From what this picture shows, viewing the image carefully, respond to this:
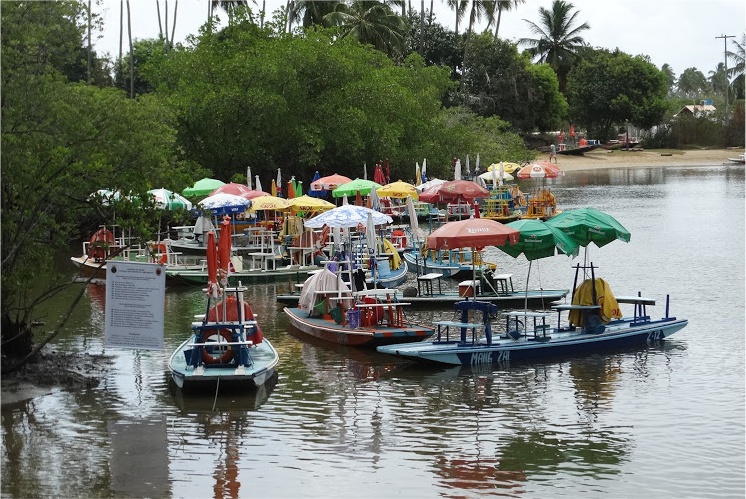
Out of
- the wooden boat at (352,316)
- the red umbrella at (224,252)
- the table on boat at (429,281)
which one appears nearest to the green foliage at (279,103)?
the table on boat at (429,281)

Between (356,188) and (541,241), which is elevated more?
(356,188)

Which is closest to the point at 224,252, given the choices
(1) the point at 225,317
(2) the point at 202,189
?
(1) the point at 225,317

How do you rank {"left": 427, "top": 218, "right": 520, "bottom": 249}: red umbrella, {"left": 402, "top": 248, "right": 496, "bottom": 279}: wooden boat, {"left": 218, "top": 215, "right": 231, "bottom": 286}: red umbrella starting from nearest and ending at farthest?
1. {"left": 218, "top": 215, "right": 231, "bottom": 286}: red umbrella
2. {"left": 427, "top": 218, "right": 520, "bottom": 249}: red umbrella
3. {"left": 402, "top": 248, "right": 496, "bottom": 279}: wooden boat

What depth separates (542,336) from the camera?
69.4 feet

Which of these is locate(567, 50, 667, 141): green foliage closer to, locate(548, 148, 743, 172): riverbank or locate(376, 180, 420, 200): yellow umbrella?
locate(548, 148, 743, 172): riverbank

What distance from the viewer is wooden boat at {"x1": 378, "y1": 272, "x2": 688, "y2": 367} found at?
20344 mm

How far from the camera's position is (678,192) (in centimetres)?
6494

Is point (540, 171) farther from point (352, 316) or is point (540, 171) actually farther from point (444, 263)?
point (352, 316)

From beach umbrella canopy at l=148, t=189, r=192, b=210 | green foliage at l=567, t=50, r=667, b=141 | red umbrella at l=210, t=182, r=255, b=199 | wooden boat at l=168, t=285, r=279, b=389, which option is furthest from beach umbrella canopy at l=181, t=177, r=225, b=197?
green foliage at l=567, t=50, r=667, b=141

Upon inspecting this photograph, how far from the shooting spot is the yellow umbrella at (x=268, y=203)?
1315 inches

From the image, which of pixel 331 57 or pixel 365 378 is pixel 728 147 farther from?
pixel 365 378

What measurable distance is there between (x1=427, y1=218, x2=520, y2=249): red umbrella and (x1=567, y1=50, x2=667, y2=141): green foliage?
80076 millimetres

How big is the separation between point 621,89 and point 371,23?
35189 millimetres

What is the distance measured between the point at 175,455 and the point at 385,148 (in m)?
38.4
